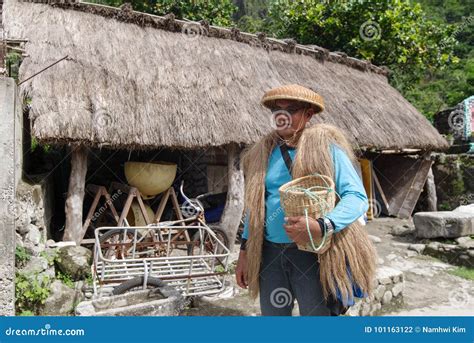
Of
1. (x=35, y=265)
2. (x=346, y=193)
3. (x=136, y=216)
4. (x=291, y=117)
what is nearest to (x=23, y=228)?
(x=35, y=265)

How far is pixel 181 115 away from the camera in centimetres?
569

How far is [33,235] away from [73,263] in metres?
0.70

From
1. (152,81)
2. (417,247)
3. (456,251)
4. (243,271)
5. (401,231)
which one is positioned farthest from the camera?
(401,231)

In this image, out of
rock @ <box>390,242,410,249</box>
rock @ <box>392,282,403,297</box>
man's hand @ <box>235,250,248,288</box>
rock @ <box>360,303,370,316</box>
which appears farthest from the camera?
rock @ <box>390,242,410,249</box>

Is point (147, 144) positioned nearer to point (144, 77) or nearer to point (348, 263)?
point (144, 77)

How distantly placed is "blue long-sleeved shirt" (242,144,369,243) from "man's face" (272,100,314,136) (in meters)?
0.10

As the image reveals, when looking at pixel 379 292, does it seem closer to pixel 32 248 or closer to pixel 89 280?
pixel 89 280

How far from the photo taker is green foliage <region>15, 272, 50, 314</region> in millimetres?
3432

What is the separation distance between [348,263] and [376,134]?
6.36 metres

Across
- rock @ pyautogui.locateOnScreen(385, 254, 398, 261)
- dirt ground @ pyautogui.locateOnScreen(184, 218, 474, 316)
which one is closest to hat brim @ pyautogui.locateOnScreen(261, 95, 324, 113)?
dirt ground @ pyautogui.locateOnScreen(184, 218, 474, 316)

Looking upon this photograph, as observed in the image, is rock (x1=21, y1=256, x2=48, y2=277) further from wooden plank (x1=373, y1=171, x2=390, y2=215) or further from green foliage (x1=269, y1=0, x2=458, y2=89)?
green foliage (x1=269, y1=0, x2=458, y2=89)

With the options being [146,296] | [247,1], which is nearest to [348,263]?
[146,296]

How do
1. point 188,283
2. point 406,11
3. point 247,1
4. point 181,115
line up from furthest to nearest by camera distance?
point 247,1 < point 406,11 < point 181,115 < point 188,283

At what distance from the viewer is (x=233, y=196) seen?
6230 millimetres
